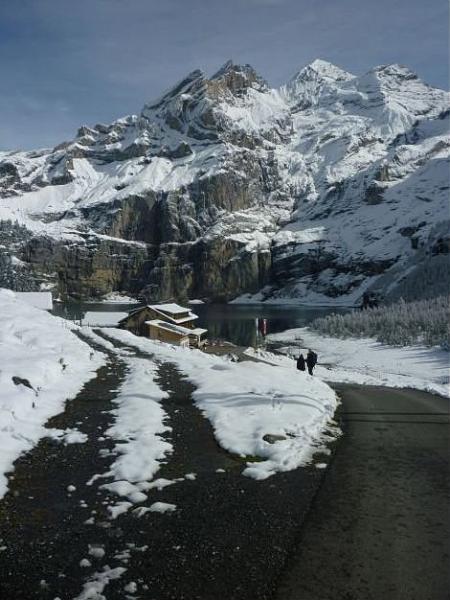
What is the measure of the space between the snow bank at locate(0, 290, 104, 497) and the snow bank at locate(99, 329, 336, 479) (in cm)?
475

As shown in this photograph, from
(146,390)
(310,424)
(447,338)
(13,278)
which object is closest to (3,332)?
(146,390)

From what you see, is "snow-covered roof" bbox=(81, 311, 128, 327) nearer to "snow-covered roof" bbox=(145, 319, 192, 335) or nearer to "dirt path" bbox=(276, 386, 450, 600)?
"snow-covered roof" bbox=(145, 319, 192, 335)

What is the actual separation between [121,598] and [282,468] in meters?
5.28

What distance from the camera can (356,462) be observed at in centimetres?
1124

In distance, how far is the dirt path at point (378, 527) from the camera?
6.11m

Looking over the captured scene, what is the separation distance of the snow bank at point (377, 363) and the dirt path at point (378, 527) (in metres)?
16.3

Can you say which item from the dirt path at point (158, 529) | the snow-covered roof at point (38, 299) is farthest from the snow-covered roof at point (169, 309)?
the dirt path at point (158, 529)

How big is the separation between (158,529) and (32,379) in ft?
31.7

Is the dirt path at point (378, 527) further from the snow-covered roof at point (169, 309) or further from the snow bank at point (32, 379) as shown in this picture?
the snow-covered roof at point (169, 309)

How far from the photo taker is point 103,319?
86875mm

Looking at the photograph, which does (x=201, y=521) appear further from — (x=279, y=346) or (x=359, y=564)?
(x=279, y=346)

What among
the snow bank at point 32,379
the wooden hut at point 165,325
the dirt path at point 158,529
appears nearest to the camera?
the dirt path at point 158,529

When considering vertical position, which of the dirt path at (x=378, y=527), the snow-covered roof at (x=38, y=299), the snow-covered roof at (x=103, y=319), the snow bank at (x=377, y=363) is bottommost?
the snow bank at (x=377, y=363)

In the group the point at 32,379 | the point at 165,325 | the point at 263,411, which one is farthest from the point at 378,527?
the point at 165,325
